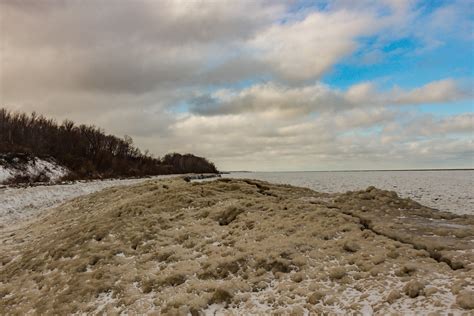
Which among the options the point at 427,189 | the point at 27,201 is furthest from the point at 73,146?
the point at 427,189

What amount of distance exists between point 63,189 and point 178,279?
32.4 m

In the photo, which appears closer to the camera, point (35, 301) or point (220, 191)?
point (35, 301)

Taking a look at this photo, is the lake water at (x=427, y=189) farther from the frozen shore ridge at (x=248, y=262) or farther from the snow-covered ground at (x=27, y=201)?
the snow-covered ground at (x=27, y=201)

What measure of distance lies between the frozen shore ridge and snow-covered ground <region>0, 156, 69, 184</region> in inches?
1636

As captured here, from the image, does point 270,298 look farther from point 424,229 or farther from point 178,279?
point 424,229

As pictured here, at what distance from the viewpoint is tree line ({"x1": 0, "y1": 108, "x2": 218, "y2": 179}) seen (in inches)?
2795

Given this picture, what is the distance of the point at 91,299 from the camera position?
9.41 metres

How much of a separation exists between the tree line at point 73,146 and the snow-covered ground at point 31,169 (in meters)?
2.38

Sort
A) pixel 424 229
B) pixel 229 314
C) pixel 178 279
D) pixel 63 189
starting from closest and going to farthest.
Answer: pixel 229 314, pixel 178 279, pixel 424 229, pixel 63 189

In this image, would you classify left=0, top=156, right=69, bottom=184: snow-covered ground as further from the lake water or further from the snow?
the lake water

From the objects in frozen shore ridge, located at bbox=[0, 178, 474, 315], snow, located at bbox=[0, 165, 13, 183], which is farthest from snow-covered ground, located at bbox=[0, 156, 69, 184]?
frozen shore ridge, located at bbox=[0, 178, 474, 315]

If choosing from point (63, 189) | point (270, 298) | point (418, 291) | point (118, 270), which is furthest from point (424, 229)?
point (63, 189)

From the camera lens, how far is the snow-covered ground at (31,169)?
51375 mm

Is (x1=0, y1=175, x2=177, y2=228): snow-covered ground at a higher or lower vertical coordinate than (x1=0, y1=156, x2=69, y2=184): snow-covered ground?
lower
